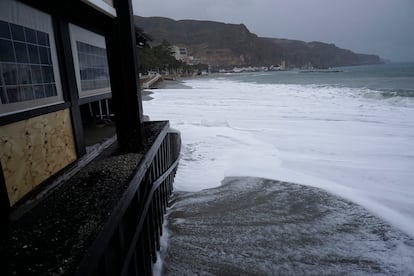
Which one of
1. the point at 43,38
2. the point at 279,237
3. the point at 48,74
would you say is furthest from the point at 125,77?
the point at 279,237

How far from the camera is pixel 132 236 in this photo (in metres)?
3.00

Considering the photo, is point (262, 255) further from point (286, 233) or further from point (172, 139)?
point (172, 139)

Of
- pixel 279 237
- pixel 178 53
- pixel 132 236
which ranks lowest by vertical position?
pixel 279 237

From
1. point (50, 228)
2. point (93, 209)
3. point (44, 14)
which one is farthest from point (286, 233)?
point (44, 14)

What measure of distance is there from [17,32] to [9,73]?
1.86ft

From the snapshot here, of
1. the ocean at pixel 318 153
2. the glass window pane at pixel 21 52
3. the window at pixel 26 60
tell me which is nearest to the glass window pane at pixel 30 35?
the window at pixel 26 60

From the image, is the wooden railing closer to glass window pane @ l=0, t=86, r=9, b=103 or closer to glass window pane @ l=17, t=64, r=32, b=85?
glass window pane @ l=0, t=86, r=9, b=103

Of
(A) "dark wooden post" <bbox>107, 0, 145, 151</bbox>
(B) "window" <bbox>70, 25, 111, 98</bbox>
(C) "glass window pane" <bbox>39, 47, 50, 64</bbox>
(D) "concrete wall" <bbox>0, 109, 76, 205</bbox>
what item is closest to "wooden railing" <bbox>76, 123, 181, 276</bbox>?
(A) "dark wooden post" <bbox>107, 0, 145, 151</bbox>

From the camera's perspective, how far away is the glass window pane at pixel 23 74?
365 cm

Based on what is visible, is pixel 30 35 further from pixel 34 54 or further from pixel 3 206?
pixel 3 206

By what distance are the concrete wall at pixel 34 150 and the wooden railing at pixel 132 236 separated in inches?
52.7

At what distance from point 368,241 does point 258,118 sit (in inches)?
473

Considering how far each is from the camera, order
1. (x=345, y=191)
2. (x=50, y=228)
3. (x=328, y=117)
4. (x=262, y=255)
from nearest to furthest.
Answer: (x=50, y=228) < (x=262, y=255) < (x=345, y=191) < (x=328, y=117)

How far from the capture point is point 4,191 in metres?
2.49
